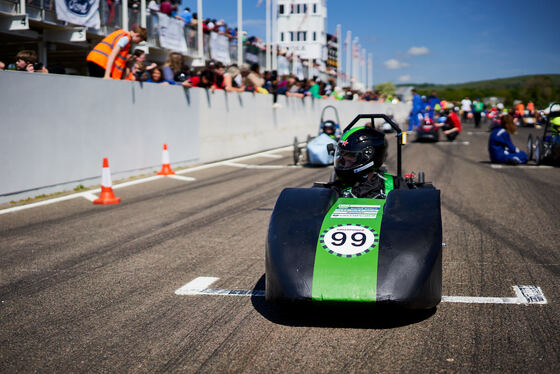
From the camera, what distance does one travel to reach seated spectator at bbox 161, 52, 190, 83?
526 inches

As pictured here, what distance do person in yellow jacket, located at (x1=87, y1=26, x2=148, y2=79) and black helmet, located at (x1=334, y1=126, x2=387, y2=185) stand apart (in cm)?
701

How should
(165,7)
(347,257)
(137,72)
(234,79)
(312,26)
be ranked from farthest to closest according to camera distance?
(312,26) < (165,7) < (234,79) < (137,72) < (347,257)

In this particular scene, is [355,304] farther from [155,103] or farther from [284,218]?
[155,103]

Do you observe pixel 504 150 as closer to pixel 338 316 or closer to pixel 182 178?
pixel 182 178

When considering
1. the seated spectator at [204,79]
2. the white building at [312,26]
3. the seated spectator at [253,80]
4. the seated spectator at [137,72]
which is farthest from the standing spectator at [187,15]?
the white building at [312,26]

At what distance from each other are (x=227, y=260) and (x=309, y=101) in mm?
18804

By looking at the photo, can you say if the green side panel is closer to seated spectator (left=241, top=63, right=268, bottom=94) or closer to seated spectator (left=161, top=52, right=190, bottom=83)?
seated spectator (left=161, top=52, right=190, bottom=83)

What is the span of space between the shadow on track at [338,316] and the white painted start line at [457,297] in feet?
1.00

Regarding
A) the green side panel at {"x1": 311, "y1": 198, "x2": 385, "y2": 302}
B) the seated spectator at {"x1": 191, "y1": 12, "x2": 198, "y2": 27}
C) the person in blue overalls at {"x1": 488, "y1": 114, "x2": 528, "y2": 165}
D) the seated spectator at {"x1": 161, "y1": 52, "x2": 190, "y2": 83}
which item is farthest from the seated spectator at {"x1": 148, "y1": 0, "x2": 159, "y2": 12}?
the green side panel at {"x1": 311, "y1": 198, "x2": 385, "y2": 302}

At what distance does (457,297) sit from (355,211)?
924 mm

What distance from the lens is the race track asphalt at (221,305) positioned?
10.2 ft

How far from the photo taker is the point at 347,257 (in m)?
3.58

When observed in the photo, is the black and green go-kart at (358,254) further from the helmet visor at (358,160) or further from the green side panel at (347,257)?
the helmet visor at (358,160)

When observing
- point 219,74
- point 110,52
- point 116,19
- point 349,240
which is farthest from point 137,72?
point 349,240
